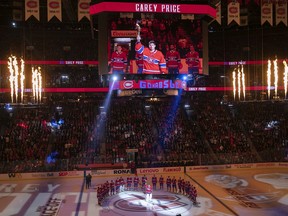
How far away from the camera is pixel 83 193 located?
24.6 metres

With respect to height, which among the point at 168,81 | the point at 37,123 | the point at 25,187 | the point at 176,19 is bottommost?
the point at 25,187

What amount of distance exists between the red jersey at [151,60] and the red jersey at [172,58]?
0.28 meters

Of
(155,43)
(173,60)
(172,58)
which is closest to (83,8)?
(155,43)

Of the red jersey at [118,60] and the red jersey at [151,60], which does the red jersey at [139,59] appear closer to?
the red jersey at [151,60]

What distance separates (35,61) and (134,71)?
86.6 ft

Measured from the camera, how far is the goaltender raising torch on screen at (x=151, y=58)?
21.8 m

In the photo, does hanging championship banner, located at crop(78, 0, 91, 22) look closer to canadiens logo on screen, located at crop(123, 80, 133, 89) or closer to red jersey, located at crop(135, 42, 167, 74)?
red jersey, located at crop(135, 42, 167, 74)

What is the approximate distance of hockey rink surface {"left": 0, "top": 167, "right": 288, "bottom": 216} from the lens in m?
19.8

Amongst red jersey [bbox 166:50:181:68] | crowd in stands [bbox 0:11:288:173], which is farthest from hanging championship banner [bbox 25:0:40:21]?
red jersey [bbox 166:50:181:68]

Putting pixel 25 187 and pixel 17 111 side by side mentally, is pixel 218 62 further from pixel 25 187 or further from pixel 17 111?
pixel 25 187

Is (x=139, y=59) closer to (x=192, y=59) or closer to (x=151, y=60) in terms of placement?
(x=151, y=60)

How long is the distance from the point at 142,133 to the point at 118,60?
16940 mm

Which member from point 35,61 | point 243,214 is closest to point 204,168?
point 243,214

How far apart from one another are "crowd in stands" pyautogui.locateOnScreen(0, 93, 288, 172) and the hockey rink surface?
3038 millimetres
